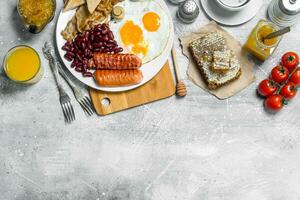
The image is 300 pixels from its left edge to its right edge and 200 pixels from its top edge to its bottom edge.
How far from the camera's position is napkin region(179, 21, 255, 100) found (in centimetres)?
208

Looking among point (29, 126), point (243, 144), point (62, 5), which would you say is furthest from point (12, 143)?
point (243, 144)

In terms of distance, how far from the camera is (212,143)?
2.08 m

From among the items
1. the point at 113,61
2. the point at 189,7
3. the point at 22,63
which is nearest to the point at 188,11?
the point at 189,7

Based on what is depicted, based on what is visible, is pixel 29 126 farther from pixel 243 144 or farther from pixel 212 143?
pixel 243 144

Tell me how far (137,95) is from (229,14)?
55 centimetres

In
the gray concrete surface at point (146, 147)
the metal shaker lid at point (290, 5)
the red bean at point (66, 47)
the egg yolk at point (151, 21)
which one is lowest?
the gray concrete surface at point (146, 147)

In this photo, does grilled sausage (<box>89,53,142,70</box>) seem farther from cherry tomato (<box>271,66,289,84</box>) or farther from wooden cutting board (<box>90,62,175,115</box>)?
cherry tomato (<box>271,66,289,84</box>)

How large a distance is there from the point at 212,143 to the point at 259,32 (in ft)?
1.74

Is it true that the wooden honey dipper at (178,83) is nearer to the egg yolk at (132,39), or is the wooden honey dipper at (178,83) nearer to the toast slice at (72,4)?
the egg yolk at (132,39)

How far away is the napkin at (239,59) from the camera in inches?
81.8

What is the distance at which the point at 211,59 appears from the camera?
204 cm

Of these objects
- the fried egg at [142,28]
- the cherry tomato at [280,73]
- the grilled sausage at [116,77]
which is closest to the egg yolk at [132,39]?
the fried egg at [142,28]

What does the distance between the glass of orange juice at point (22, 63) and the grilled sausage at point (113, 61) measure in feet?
0.78

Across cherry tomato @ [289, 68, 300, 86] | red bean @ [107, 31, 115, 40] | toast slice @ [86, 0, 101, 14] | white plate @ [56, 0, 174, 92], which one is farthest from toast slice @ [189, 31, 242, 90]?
toast slice @ [86, 0, 101, 14]
